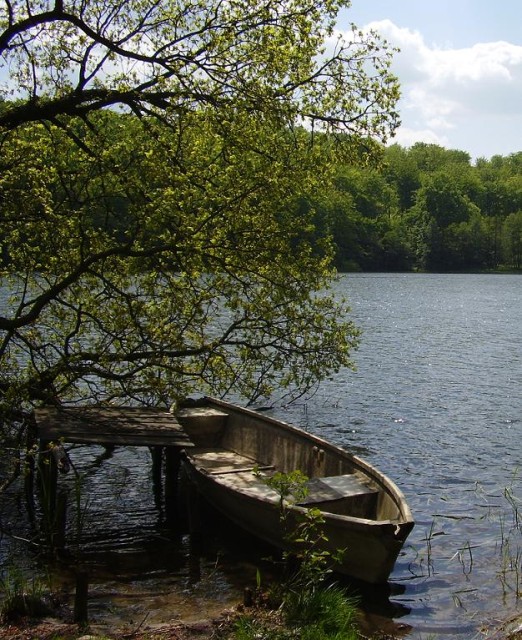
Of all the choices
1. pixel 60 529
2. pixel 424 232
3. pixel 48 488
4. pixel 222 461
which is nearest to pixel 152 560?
pixel 60 529

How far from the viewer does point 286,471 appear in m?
15.4

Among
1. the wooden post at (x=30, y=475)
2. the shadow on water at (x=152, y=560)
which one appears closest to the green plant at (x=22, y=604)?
the shadow on water at (x=152, y=560)

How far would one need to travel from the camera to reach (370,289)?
292 feet

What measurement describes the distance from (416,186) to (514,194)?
2110 centimetres

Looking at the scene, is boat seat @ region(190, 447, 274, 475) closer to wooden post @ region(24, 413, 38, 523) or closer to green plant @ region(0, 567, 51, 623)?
wooden post @ region(24, 413, 38, 523)

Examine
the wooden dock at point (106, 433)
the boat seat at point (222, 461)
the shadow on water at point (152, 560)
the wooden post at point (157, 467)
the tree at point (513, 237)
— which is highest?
A: the tree at point (513, 237)

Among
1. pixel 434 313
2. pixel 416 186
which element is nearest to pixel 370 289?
pixel 434 313

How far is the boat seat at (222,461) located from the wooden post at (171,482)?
1.57 ft

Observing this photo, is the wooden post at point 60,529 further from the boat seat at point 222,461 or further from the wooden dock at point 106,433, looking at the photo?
the boat seat at point 222,461

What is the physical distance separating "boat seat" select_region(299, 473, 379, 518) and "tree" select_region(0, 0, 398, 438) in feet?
8.16

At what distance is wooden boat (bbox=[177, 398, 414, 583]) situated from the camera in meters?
11.2

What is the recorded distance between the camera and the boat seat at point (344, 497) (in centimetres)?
1234

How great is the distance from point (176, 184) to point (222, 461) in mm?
6256

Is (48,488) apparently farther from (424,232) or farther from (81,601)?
(424,232)
